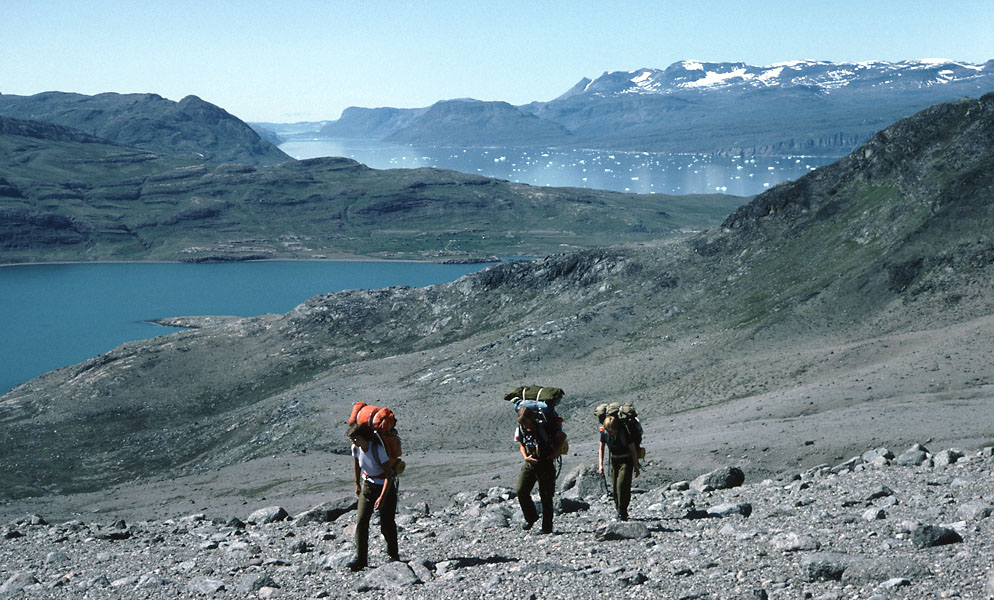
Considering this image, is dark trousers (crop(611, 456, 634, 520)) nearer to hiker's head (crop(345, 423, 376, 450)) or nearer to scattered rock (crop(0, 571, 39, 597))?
hiker's head (crop(345, 423, 376, 450))

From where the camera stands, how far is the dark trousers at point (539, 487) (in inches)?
472

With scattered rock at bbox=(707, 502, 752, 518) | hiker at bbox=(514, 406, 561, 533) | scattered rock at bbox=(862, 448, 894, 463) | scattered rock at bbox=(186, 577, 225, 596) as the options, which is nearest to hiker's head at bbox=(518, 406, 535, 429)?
hiker at bbox=(514, 406, 561, 533)

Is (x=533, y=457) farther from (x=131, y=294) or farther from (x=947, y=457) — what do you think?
(x=131, y=294)

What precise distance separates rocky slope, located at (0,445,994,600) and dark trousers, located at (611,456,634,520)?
34 centimetres

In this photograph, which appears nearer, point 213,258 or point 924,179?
point 924,179

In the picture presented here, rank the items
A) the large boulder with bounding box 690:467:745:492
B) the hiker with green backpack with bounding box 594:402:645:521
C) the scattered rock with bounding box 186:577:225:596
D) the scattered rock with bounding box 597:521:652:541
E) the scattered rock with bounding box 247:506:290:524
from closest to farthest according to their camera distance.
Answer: the scattered rock with bounding box 186:577:225:596 < the scattered rock with bounding box 597:521:652:541 < the hiker with green backpack with bounding box 594:402:645:521 < the large boulder with bounding box 690:467:745:492 < the scattered rock with bounding box 247:506:290:524

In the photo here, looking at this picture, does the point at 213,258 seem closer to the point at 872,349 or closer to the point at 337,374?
the point at 337,374

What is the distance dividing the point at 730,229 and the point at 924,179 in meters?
12.2

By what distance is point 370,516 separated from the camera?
1088cm

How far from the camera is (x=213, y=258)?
547ft

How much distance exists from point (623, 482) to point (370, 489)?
4.01 meters

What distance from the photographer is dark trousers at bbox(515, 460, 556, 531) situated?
1199 cm

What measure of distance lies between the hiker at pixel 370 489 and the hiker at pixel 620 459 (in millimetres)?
3614

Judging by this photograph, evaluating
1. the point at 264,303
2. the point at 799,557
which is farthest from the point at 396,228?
the point at 799,557
